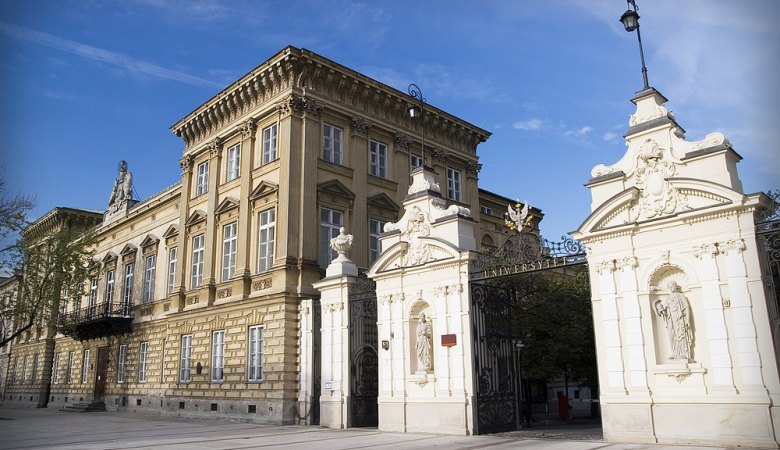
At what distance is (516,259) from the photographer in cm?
1612

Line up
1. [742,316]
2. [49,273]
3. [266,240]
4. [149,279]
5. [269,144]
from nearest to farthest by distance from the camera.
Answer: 1. [742,316]
2. [266,240]
3. [269,144]
4. [149,279]
5. [49,273]

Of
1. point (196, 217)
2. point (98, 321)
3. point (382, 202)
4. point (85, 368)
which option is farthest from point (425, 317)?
point (85, 368)

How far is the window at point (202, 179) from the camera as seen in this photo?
2991 centimetres

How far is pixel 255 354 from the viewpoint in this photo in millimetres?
23625

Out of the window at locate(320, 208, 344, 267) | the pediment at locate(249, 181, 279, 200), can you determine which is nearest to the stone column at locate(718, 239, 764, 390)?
the window at locate(320, 208, 344, 267)

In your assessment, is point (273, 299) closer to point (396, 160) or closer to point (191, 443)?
point (191, 443)

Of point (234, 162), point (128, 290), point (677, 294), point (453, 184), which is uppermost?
point (234, 162)

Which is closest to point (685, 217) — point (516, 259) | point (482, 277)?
point (516, 259)

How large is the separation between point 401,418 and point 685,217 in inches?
366

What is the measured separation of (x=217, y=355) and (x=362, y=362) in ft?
26.8

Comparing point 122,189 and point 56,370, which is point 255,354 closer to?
point 122,189

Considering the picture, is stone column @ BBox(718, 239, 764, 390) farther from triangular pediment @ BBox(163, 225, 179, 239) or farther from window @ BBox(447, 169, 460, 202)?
triangular pediment @ BBox(163, 225, 179, 239)

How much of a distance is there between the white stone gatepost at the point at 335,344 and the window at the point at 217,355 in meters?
6.60

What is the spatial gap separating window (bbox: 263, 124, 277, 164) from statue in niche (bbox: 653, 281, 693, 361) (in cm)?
1646
